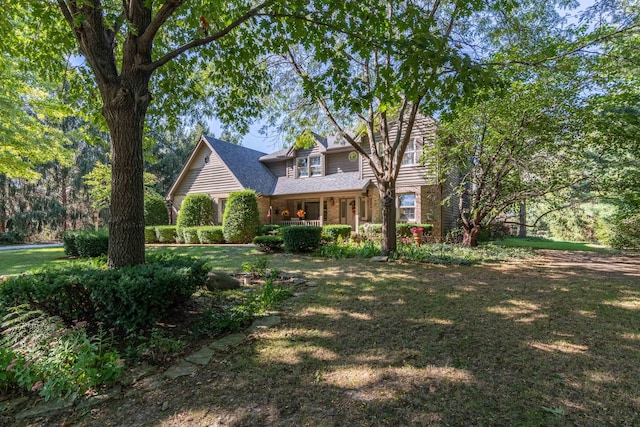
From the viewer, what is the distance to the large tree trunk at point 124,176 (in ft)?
13.3

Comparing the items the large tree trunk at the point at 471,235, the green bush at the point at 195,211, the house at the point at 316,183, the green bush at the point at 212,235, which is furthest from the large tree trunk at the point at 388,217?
the green bush at the point at 195,211

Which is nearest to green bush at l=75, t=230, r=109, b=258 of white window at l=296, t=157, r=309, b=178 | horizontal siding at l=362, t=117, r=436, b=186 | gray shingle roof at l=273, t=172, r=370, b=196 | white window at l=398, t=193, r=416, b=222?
gray shingle roof at l=273, t=172, r=370, b=196

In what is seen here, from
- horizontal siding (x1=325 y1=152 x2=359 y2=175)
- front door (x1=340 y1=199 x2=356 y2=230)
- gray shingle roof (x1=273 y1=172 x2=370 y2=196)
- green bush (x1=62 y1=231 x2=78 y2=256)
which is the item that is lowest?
green bush (x1=62 y1=231 x2=78 y2=256)

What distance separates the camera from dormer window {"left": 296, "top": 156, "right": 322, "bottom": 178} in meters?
19.1

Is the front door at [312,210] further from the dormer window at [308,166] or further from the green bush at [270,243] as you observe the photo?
the green bush at [270,243]

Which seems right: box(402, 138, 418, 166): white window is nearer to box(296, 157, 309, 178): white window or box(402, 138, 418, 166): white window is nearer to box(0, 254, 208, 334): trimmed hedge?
box(296, 157, 309, 178): white window

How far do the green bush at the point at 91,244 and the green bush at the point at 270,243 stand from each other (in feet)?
16.2

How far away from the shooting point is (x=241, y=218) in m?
15.8

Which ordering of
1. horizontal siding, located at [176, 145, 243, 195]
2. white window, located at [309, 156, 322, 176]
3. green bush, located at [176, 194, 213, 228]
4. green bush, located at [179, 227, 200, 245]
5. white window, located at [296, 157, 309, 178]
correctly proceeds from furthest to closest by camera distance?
white window, located at [296, 157, 309, 178] < white window, located at [309, 156, 322, 176] < horizontal siding, located at [176, 145, 243, 195] < green bush, located at [176, 194, 213, 228] < green bush, located at [179, 227, 200, 245]

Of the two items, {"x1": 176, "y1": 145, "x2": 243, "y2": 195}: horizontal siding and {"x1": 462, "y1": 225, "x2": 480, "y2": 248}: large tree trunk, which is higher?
{"x1": 176, "y1": 145, "x2": 243, "y2": 195}: horizontal siding

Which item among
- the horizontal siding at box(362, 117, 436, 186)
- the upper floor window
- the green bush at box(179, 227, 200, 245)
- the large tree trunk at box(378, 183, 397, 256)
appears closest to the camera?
the large tree trunk at box(378, 183, 397, 256)

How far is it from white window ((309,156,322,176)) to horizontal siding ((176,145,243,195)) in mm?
4566

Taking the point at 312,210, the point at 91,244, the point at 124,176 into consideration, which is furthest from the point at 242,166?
the point at 124,176

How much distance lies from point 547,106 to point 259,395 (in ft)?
37.6
